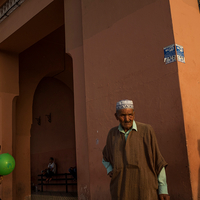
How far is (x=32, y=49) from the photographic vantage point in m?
8.47

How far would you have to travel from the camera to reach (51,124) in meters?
11.0

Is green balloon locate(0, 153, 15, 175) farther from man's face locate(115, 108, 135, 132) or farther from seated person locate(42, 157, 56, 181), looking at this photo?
seated person locate(42, 157, 56, 181)

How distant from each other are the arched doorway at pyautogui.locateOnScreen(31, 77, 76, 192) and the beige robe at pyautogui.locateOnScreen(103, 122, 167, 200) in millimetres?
8038

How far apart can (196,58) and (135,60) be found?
0.78 metres

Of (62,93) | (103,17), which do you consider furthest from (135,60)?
(62,93)

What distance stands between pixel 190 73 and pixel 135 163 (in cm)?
153

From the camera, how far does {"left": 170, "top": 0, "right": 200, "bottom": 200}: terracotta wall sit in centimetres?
300

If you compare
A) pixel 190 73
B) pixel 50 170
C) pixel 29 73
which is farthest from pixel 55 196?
pixel 190 73

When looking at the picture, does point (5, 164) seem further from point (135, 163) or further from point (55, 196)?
point (55, 196)

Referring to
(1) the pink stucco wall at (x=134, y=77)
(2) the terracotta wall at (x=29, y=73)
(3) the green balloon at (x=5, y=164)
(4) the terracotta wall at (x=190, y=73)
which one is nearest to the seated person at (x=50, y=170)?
(2) the terracotta wall at (x=29, y=73)

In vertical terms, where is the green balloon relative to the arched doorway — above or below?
below

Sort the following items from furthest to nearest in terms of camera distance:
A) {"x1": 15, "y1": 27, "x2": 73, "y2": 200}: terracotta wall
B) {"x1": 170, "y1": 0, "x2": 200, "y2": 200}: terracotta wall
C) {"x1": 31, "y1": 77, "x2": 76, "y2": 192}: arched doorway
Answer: {"x1": 31, "y1": 77, "x2": 76, "y2": 192}: arched doorway < {"x1": 15, "y1": 27, "x2": 73, "y2": 200}: terracotta wall < {"x1": 170, "y1": 0, "x2": 200, "y2": 200}: terracotta wall

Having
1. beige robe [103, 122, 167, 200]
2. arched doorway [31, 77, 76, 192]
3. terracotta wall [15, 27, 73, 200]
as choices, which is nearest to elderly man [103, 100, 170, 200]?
beige robe [103, 122, 167, 200]

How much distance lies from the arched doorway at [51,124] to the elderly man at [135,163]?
8.03m
